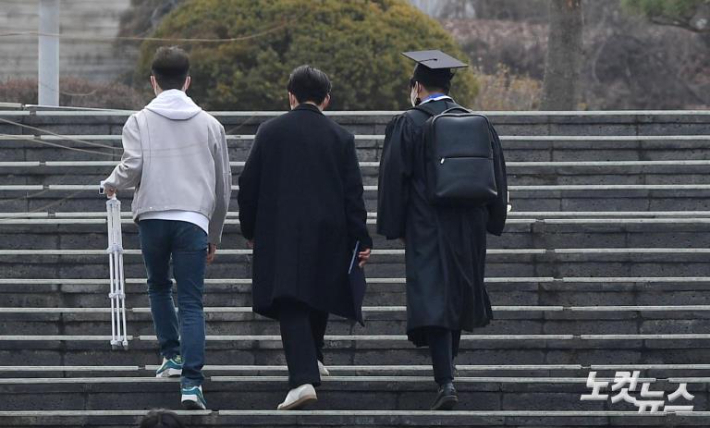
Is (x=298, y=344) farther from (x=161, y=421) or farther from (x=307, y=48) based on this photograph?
(x=307, y=48)

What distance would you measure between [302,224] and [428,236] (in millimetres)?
624

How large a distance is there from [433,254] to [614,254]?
80.3 inches

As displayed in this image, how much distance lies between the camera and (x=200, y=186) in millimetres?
7051

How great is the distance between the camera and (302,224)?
22.9 ft

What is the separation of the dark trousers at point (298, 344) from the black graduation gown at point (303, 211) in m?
0.08

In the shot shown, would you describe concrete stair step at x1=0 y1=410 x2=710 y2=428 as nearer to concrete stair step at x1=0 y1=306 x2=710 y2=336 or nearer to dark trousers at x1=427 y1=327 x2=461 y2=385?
dark trousers at x1=427 y1=327 x2=461 y2=385

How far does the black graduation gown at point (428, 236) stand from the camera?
6.92 metres

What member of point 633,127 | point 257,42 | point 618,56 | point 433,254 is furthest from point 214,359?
point 618,56

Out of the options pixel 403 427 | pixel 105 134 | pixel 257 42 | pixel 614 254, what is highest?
pixel 257 42

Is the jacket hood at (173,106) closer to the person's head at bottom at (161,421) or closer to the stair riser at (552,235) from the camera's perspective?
the stair riser at (552,235)

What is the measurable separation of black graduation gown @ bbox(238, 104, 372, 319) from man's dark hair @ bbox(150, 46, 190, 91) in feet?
1.62

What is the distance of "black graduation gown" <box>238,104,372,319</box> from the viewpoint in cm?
697

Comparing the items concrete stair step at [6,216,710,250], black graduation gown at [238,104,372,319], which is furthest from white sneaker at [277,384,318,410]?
concrete stair step at [6,216,710,250]

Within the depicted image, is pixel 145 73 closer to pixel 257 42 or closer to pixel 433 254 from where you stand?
pixel 257 42
